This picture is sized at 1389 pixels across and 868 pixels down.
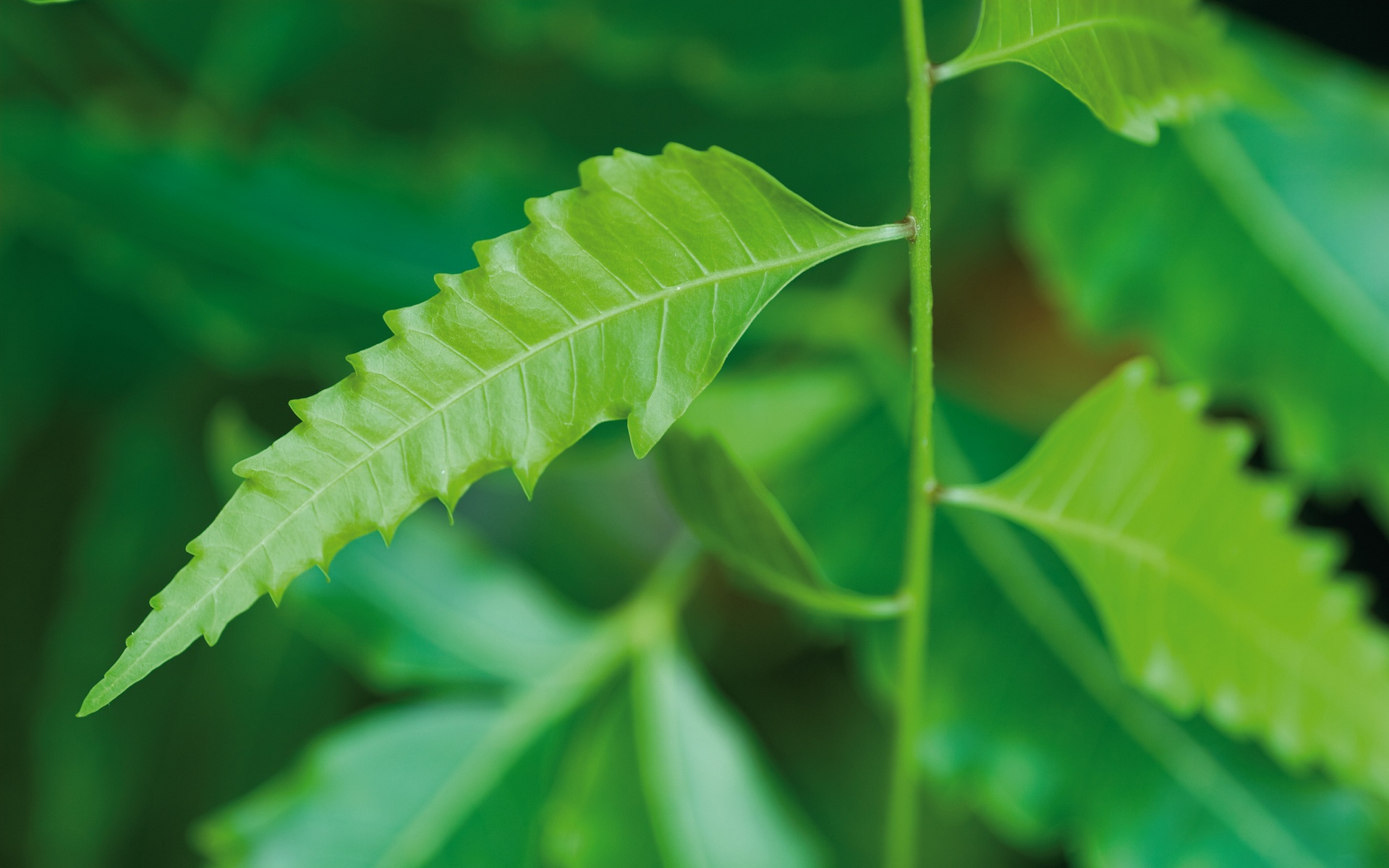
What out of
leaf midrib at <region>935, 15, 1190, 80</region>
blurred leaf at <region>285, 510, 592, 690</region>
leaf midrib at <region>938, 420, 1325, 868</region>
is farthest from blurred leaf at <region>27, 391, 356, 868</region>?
leaf midrib at <region>935, 15, 1190, 80</region>

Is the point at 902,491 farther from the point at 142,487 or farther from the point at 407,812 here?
the point at 142,487

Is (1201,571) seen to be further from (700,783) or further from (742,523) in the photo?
(700,783)

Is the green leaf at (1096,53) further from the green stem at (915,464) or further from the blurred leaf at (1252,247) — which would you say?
the blurred leaf at (1252,247)

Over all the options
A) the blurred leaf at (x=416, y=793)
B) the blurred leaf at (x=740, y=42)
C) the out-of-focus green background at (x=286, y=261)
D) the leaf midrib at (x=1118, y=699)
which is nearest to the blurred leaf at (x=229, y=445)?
the out-of-focus green background at (x=286, y=261)

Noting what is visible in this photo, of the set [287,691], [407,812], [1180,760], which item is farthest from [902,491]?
[287,691]

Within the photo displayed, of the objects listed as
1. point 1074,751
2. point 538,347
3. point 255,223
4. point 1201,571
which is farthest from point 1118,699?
point 255,223

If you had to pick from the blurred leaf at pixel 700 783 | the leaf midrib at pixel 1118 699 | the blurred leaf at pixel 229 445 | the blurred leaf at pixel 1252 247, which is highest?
the blurred leaf at pixel 1252 247

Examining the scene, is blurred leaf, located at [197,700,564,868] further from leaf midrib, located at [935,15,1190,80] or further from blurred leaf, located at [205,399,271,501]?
leaf midrib, located at [935,15,1190,80]
